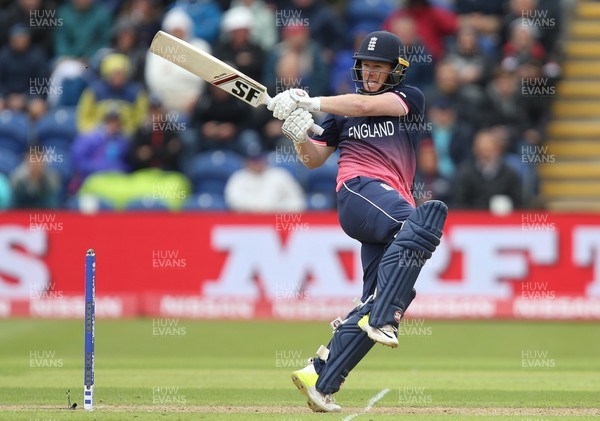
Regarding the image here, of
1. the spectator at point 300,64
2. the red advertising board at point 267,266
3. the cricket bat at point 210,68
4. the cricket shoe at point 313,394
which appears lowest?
the red advertising board at point 267,266

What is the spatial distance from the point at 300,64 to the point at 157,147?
2426 mm

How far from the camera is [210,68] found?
8.39 meters

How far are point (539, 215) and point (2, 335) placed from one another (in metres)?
6.90

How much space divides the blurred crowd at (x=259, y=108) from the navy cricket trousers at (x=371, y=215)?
7.71 meters

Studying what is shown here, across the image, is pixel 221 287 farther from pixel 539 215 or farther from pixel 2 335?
pixel 539 215

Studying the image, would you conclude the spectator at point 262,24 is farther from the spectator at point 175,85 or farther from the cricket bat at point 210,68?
the cricket bat at point 210,68

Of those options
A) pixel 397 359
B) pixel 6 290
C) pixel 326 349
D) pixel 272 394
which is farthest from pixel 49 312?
pixel 326 349

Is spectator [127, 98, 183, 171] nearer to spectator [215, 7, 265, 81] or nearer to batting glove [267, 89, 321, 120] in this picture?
spectator [215, 7, 265, 81]

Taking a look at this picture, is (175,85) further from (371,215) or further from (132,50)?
(371,215)

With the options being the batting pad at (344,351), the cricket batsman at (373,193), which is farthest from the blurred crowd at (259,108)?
the batting pad at (344,351)

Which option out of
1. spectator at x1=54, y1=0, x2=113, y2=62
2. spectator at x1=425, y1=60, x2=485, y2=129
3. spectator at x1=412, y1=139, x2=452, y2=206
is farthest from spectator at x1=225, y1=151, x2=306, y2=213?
spectator at x1=54, y1=0, x2=113, y2=62

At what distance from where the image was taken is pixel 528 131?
682 inches

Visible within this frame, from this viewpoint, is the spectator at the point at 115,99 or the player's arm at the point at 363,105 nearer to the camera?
the player's arm at the point at 363,105

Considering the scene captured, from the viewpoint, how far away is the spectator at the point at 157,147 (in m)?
17.6
